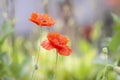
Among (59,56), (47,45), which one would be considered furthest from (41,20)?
(59,56)

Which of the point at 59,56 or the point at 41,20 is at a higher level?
the point at 41,20

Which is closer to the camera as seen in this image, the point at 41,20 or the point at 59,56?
the point at 41,20

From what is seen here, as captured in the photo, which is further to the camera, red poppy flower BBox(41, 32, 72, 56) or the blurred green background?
the blurred green background

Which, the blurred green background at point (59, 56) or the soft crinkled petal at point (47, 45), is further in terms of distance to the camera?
the blurred green background at point (59, 56)

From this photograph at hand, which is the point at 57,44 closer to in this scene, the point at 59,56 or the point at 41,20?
the point at 41,20

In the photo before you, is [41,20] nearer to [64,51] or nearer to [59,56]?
[64,51]

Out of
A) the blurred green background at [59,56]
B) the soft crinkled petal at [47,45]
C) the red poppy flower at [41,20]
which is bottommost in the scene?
the blurred green background at [59,56]

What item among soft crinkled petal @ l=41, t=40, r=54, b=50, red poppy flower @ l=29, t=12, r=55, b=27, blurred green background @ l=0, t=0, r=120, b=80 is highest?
red poppy flower @ l=29, t=12, r=55, b=27

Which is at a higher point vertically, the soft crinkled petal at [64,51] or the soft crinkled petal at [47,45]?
the soft crinkled petal at [47,45]

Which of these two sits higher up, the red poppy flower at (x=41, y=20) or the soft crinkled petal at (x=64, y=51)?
the red poppy flower at (x=41, y=20)

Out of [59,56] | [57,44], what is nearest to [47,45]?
[57,44]

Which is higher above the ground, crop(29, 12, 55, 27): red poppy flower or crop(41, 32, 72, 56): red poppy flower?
crop(29, 12, 55, 27): red poppy flower

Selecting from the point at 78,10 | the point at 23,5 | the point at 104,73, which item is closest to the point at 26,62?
the point at 104,73
